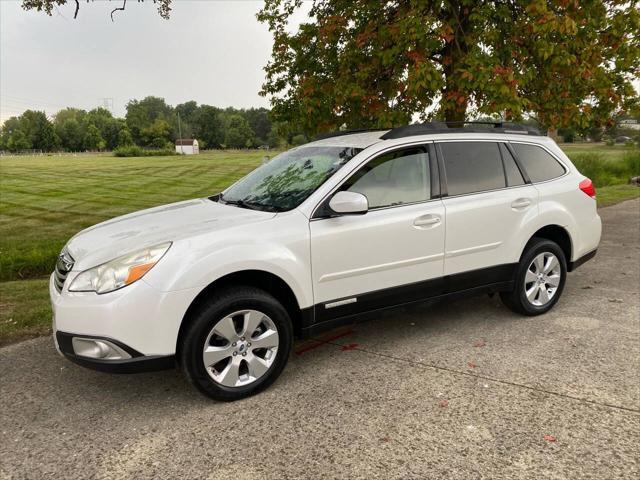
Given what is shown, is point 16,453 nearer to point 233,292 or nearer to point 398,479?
point 233,292

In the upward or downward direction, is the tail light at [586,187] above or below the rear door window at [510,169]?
below

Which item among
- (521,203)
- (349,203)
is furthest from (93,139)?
(349,203)

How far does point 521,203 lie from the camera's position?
4562 millimetres

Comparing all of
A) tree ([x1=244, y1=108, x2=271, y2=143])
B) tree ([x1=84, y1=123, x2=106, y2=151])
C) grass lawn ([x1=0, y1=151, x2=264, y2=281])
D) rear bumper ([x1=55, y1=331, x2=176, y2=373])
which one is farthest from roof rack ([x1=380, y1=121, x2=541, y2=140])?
tree ([x1=244, y1=108, x2=271, y2=143])

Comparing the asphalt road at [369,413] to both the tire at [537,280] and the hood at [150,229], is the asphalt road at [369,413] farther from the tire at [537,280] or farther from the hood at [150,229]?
the hood at [150,229]

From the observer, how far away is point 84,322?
Answer: 3.05m

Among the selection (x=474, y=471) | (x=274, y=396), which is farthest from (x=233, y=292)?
(x=474, y=471)

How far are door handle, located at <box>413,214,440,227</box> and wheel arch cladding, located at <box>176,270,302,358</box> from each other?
3.74 feet

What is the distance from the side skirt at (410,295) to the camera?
3697 mm

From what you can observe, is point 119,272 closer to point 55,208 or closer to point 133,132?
point 55,208

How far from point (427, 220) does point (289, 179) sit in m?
1.14

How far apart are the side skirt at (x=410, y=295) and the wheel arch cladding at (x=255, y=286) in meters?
0.14

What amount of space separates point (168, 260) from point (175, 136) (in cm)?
13953

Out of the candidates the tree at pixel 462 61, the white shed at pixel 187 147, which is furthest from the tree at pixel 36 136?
the tree at pixel 462 61
